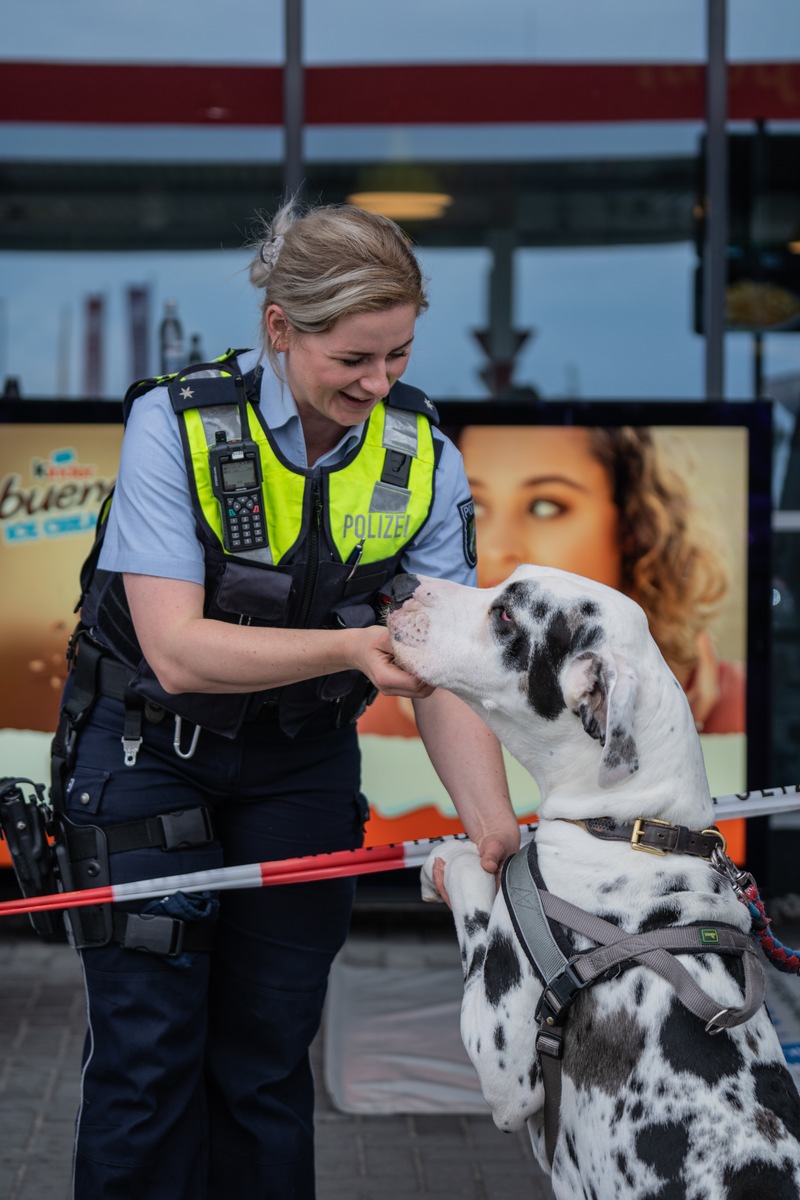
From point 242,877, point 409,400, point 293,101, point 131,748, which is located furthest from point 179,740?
point 293,101

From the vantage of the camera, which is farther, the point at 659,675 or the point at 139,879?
the point at 139,879

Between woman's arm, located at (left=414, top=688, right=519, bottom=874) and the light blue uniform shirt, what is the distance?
63cm

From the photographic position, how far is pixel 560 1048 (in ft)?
8.07

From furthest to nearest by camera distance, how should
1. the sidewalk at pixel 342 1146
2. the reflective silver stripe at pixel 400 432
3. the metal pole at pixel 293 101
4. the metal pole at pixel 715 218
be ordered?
1. the metal pole at pixel 715 218
2. the metal pole at pixel 293 101
3. the sidewalk at pixel 342 1146
4. the reflective silver stripe at pixel 400 432

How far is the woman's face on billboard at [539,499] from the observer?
540 cm

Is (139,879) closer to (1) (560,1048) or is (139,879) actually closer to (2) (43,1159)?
(1) (560,1048)

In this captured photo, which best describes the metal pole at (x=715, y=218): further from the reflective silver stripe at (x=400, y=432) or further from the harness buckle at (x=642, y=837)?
the harness buckle at (x=642, y=837)

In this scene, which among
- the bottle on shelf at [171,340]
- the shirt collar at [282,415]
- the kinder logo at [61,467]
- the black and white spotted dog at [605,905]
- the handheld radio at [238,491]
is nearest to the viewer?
the black and white spotted dog at [605,905]

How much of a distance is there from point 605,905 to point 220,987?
0.96 metres

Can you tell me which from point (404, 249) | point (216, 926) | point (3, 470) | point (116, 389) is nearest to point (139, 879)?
point (216, 926)

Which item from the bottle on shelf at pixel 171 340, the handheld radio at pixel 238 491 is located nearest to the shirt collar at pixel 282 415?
A: the handheld radio at pixel 238 491

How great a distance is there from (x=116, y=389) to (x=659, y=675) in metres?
5.50

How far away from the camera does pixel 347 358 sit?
260 cm

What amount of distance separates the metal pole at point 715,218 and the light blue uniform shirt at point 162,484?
4894 millimetres
